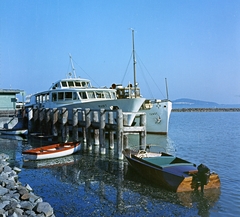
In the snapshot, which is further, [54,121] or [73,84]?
[73,84]

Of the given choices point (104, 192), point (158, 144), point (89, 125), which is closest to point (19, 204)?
point (104, 192)

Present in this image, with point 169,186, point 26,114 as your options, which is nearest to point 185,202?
point 169,186

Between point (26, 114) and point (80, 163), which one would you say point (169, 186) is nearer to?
point (80, 163)

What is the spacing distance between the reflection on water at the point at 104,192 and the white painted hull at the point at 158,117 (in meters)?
17.8

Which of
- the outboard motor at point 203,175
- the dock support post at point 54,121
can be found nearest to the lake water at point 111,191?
the outboard motor at point 203,175

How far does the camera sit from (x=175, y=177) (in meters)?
12.2

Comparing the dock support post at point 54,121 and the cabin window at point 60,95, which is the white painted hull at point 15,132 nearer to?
the cabin window at point 60,95

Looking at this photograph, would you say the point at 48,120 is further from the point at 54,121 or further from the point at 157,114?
the point at 157,114

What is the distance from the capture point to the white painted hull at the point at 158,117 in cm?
3441

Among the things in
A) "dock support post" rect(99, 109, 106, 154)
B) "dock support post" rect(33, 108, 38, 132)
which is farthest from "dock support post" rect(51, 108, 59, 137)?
"dock support post" rect(99, 109, 106, 154)

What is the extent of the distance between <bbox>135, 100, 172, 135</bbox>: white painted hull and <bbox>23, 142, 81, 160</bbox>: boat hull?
15400 millimetres

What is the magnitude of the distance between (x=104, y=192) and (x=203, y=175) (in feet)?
13.4

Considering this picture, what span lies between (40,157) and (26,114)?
1783 centimetres

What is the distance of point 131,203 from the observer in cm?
1104
